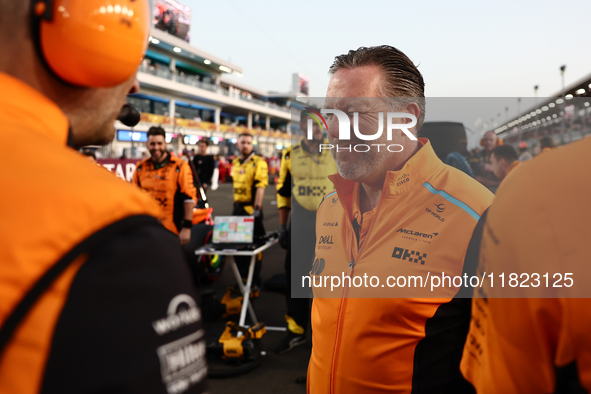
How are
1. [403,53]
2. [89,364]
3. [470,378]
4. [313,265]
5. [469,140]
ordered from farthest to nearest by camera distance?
[313,265] < [403,53] < [469,140] < [470,378] < [89,364]

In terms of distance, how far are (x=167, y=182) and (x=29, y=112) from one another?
3.99m

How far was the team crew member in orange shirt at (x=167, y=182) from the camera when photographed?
4320mm

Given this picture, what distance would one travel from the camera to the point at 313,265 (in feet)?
4.10

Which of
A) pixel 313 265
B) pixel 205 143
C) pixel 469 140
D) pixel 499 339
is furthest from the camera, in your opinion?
pixel 205 143

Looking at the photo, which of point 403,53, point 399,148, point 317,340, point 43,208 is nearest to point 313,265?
point 317,340

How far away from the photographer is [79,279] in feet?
1.32

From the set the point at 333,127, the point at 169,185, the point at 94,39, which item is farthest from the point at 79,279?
the point at 169,185

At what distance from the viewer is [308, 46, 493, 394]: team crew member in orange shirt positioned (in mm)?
1021

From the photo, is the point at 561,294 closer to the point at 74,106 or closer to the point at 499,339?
the point at 499,339

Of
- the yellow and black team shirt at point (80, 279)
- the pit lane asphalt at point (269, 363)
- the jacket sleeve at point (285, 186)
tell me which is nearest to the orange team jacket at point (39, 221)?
the yellow and black team shirt at point (80, 279)

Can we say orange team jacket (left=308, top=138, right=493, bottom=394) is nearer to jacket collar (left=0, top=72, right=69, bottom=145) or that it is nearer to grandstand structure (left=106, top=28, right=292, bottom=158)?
jacket collar (left=0, top=72, right=69, bottom=145)

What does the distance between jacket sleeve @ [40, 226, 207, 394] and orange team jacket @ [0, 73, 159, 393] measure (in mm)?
15

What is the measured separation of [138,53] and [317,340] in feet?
3.06

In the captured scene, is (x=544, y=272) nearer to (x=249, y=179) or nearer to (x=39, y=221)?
(x=39, y=221)
